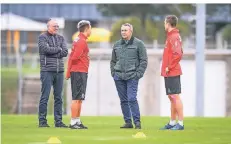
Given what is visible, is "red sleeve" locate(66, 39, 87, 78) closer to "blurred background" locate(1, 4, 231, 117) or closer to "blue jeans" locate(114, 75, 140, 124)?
"blue jeans" locate(114, 75, 140, 124)

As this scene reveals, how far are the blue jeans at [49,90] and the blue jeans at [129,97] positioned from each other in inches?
37.1

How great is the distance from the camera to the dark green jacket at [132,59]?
16.2 m

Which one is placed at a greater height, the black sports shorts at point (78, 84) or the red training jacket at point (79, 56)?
the red training jacket at point (79, 56)

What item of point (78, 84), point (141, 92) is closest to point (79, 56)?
point (78, 84)

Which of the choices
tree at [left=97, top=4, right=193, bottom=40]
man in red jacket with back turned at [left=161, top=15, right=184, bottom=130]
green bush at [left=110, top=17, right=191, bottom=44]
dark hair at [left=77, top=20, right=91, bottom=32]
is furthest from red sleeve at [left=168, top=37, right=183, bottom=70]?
tree at [left=97, top=4, right=193, bottom=40]

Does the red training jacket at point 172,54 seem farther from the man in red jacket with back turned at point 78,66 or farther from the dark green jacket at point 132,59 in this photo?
the man in red jacket with back turned at point 78,66

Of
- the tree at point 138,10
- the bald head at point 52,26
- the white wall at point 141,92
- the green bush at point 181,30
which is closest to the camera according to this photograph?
the bald head at point 52,26

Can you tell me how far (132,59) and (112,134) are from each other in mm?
1431

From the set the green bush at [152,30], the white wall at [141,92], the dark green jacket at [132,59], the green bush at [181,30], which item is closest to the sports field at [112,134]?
the dark green jacket at [132,59]

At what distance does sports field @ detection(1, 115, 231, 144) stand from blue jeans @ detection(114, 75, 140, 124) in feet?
0.89

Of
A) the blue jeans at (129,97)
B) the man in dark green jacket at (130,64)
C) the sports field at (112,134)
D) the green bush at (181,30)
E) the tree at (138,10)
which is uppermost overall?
the tree at (138,10)

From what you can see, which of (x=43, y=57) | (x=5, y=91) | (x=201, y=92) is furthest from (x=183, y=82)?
(x=43, y=57)

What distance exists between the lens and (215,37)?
6047cm

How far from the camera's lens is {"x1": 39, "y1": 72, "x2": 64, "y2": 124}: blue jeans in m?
16.7
